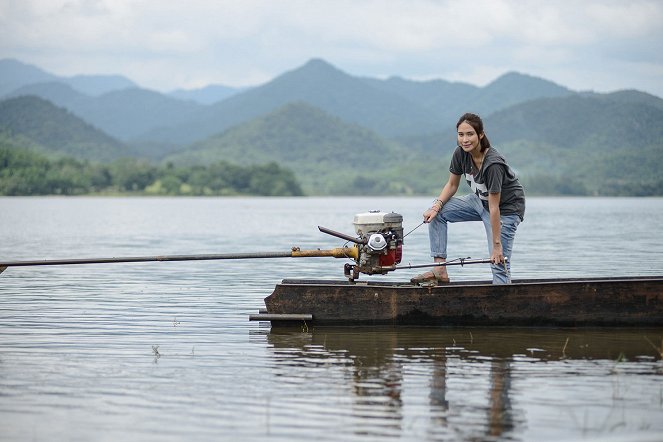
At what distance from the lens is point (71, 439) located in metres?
8.16

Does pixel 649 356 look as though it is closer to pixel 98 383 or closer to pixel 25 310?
pixel 98 383

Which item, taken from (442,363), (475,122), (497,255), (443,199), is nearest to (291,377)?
(442,363)

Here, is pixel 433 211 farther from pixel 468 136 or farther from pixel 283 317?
pixel 283 317

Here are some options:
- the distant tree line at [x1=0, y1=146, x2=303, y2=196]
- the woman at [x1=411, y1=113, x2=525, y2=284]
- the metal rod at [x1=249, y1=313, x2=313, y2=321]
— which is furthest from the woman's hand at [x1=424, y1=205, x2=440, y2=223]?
the distant tree line at [x1=0, y1=146, x2=303, y2=196]

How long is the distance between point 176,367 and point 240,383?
1.17 meters

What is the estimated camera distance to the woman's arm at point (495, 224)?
42.4 ft

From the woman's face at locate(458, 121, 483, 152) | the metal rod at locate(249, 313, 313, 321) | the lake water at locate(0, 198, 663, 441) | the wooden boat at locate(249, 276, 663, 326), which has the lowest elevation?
the lake water at locate(0, 198, 663, 441)

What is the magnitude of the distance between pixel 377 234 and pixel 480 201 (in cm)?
138

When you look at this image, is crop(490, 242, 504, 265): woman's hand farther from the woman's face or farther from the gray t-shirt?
the woman's face

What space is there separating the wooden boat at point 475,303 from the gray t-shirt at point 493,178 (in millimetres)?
1007

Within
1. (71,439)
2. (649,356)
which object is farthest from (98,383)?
(649,356)

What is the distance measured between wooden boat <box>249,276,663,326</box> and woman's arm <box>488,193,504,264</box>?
0.40 m

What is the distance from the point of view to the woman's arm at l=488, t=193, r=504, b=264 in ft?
42.4

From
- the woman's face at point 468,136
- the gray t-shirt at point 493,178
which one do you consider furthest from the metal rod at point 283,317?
the woman's face at point 468,136
